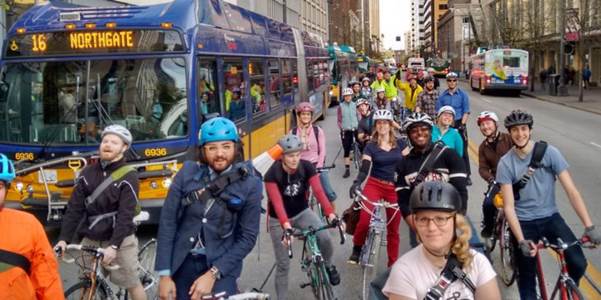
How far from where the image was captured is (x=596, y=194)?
1110 centimetres

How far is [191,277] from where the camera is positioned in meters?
3.91

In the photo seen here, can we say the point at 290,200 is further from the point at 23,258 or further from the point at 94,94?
the point at 94,94

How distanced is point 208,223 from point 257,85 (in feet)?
31.3

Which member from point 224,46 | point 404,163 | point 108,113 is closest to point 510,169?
point 404,163

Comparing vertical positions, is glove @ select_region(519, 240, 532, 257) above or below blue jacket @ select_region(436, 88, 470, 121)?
below

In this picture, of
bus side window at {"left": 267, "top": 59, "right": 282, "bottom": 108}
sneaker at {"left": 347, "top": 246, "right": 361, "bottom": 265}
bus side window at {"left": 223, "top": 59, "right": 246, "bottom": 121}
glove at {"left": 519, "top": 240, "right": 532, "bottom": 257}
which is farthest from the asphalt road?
bus side window at {"left": 223, "top": 59, "right": 246, "bottom": 121}

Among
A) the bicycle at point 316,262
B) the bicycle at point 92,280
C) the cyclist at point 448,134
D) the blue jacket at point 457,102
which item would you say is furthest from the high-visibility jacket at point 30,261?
the blue jacket at point 457,102

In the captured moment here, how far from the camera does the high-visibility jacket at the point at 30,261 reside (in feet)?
11.0

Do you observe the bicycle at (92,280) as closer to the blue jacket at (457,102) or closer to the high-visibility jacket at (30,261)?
the high-visibility jacket at (30,261)

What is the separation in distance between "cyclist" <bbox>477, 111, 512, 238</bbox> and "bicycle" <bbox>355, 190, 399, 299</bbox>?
3.50 ft

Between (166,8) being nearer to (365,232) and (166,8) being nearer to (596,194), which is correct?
(365,232)

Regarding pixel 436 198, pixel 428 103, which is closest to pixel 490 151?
pixel 436 198

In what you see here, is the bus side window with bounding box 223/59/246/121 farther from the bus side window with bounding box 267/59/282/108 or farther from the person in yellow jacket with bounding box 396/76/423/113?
the person in yellow jacket with bounding box 396/76/423/113

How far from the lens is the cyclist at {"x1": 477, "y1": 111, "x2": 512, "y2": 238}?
7.27m
